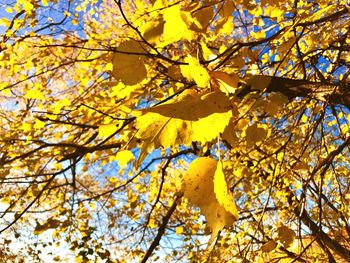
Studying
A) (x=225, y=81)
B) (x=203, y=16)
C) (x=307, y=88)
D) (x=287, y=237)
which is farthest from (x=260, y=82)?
(x=287, y=237)

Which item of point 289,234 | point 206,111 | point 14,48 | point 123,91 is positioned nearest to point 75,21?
point 14,48

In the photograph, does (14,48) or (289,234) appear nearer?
(289,234)

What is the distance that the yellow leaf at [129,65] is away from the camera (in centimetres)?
84

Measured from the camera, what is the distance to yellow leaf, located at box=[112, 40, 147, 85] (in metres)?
0.84

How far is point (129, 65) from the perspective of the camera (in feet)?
2.80

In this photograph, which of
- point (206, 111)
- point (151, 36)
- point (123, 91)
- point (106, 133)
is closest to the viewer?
point (206, 111)

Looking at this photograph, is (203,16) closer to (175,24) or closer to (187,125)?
(175,24)

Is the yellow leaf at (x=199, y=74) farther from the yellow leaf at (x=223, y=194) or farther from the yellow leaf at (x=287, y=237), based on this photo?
the yellow leaf at (x=287, y=237)

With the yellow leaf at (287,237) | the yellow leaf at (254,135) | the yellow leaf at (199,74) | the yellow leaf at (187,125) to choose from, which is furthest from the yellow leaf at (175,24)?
the yellow leaf at (287,237)

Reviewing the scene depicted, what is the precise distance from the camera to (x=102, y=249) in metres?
3.88

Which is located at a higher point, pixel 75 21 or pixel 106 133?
pixel 75 21

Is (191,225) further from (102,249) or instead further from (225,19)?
(225,19)

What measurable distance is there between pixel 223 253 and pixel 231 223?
13.5 ft

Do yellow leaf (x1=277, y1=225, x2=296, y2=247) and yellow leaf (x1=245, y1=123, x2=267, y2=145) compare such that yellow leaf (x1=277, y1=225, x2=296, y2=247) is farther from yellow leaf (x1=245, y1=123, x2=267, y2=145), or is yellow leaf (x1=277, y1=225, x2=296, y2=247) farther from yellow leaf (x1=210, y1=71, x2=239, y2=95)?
yellow leaf (x1=210, y1=71, x2=239, y2=95)
